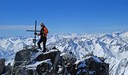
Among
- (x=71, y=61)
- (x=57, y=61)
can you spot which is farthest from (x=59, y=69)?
(x=71, y=61)

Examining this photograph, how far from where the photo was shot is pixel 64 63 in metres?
24.7

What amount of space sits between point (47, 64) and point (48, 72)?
2.09 ft

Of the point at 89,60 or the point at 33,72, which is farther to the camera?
the point at 89,60

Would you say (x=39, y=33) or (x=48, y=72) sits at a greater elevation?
(x=39, y=33)

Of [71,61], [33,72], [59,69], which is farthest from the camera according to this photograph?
[71,61]

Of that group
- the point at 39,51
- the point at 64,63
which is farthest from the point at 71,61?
the point at 39,51

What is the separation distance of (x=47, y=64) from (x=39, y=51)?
2601 millimetres

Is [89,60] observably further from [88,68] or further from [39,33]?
[39,33]

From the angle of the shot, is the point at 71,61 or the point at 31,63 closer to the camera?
the point at 31,63

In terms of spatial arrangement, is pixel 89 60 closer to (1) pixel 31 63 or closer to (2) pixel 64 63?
(2) pixel 64 63

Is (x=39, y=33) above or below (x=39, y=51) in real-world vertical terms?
above

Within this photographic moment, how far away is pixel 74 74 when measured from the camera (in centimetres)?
2372

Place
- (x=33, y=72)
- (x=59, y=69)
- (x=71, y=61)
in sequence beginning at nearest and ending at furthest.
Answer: (x=33, y=72)
(x=59, y=69)
(x=71, y=61)

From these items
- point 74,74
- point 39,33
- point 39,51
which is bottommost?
point 74,74
